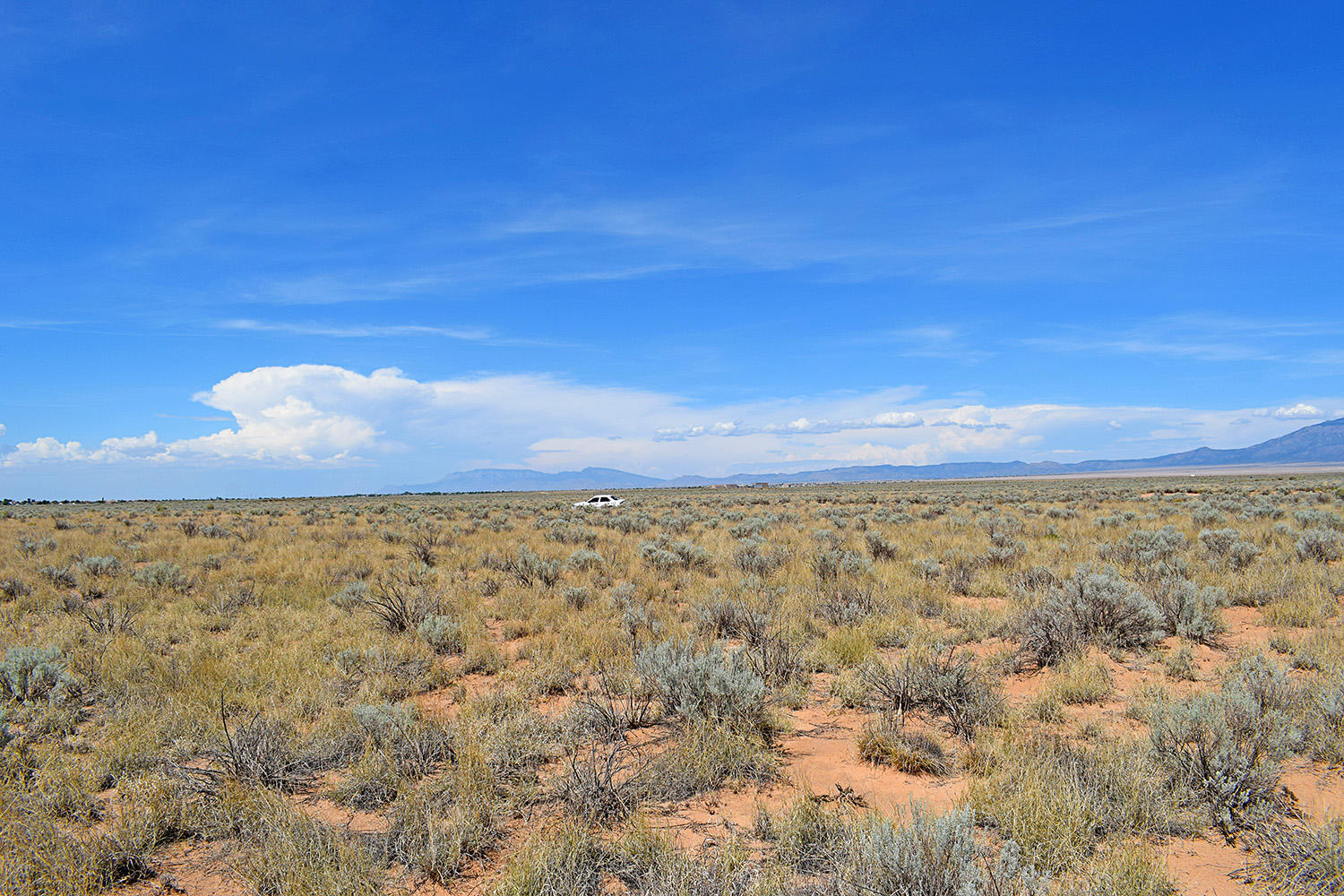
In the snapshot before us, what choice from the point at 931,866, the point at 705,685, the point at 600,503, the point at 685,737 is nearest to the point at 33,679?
the point at 685,737

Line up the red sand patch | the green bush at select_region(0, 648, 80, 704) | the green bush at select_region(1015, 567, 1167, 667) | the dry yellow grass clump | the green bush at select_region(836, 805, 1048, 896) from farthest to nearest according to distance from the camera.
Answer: the green bush at select_region(1015, 567, 1167, 667) → the green bush at select_region(0, 648, 80, 704) → the dry yellow grass clump → the red sand patch → the green bush at select_region(836, 805, 1048, 896)

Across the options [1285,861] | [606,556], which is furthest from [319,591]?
[1285,861]

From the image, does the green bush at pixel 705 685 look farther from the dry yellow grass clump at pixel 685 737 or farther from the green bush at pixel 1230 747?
the green bush at pixel 1230 747

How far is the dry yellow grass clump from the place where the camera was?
10.9 feet

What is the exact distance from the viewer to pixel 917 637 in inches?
291

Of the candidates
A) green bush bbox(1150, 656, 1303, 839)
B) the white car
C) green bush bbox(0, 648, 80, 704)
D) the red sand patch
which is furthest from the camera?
the white car

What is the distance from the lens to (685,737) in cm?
487

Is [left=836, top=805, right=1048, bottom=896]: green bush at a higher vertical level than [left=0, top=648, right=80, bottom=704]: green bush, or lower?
lower

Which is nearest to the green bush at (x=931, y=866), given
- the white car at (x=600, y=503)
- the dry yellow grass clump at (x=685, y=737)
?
the dry yellow grass clump at (x=685, y=737)

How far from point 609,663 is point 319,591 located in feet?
21.8

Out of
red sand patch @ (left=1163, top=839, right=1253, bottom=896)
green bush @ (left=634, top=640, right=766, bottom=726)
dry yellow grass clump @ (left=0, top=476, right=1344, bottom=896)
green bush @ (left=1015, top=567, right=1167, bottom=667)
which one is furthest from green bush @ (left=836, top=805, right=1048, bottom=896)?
green bush @ (left=1015, top=567, right=1167, bottom=667)

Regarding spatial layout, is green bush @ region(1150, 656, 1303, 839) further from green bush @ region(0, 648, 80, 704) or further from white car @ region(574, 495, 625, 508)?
white car @ region(574, 495, 625, 508)

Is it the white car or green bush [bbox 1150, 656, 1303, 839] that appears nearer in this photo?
green bush [bbox 1150, 656, 1303, 839]

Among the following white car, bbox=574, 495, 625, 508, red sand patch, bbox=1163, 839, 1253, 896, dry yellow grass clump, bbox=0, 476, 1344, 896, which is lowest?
red sand patch, bbox=1163, 839, 1253, 896
